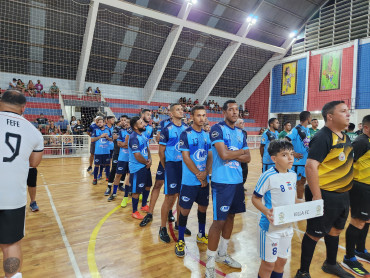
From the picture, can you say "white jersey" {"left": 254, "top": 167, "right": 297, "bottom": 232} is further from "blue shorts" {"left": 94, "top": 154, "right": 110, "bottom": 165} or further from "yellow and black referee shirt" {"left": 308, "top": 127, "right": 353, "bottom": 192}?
"blue shorts" {"left": 94, "top": 154, "right": 110, "bottom": 165}

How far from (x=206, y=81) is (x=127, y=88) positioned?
6.91 m

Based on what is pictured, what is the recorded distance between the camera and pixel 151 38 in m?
16.3

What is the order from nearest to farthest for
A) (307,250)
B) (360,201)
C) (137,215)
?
(307,250), (360,201), (137,215)

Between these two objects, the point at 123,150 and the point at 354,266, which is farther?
the point at 123,150

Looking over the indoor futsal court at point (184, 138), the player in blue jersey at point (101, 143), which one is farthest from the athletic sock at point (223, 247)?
the player in blue jersey at point (101, 143)

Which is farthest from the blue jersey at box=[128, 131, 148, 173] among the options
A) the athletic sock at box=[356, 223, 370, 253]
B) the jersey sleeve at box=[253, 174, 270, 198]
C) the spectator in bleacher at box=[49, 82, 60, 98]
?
the spectator in bleacher at box=[49, 82, 60, 98]

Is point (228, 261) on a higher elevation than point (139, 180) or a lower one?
lower

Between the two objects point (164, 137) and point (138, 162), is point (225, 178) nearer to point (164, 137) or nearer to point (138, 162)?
point (164, 137)

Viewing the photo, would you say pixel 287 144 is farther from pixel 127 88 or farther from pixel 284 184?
pixel 127 88

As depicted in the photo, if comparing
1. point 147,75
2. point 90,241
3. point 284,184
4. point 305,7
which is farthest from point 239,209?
point 305,7

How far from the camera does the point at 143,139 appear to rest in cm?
430

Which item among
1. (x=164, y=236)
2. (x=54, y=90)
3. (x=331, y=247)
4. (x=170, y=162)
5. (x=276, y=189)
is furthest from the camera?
(x=54, y=90)

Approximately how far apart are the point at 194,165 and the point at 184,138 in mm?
356

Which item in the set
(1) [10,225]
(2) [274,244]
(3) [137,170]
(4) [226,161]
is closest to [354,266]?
(2) [274,244]
